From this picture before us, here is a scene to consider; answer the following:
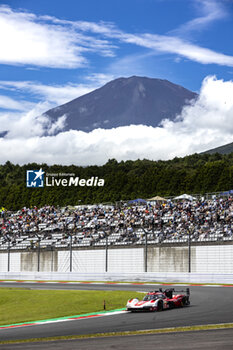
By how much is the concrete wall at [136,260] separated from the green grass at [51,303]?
376 inches

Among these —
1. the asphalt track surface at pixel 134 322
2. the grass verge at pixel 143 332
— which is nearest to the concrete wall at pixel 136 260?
the asphalt track surface at pixel 134 322

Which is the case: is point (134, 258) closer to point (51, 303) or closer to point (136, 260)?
point (136, 260)

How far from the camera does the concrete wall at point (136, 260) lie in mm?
34438

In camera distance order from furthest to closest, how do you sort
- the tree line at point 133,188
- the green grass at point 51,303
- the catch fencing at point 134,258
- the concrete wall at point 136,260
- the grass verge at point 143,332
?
the tree line at point 133,188
the catch fencing at point 134,258
the concrete wall at point 136,260
the green grass at point 51,303
the grass verge at point 143,332

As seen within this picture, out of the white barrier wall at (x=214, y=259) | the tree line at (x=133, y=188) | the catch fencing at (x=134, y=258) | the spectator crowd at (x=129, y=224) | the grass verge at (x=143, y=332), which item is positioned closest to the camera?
the grass verge at (x=143, y=332)

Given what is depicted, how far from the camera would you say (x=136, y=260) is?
3875cm

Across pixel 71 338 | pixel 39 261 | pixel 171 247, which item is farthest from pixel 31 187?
pixel 71 338

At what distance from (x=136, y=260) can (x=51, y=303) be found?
15052mm

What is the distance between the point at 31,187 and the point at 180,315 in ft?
245

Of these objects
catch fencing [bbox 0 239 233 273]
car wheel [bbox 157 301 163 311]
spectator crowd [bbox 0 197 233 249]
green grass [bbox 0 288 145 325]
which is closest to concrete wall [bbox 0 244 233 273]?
catch fencing [bbox 0 239 233 273]

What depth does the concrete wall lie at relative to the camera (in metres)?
34.4

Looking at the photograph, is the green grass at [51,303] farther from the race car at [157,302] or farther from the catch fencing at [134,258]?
the catch fencing at [134,258]

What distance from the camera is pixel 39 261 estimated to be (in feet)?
142

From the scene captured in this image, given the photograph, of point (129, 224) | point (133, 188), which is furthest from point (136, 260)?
point (133, 188)
